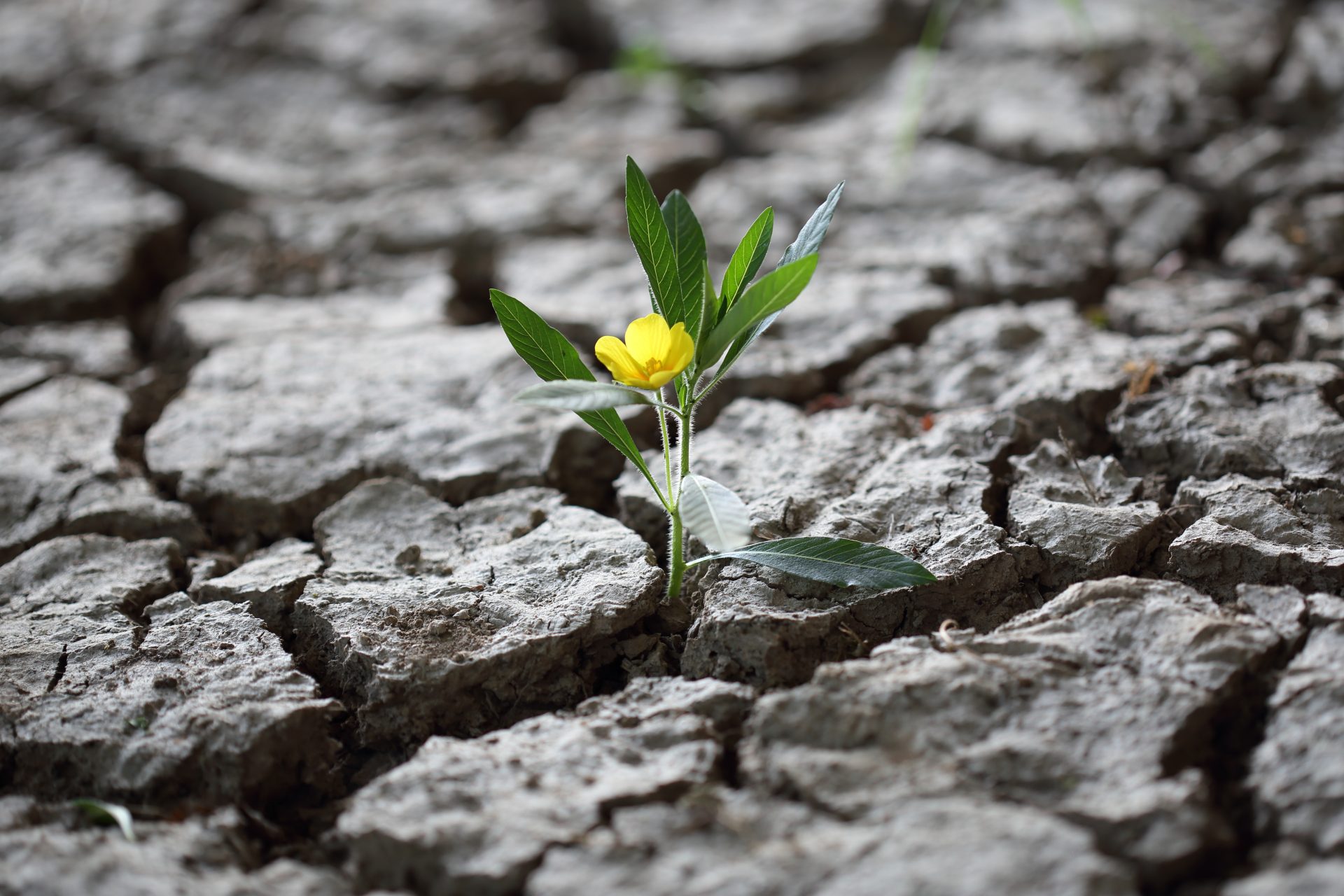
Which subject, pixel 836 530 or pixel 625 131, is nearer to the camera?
pixel 836 530

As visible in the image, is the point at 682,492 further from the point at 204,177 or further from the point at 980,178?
the point at 204,177

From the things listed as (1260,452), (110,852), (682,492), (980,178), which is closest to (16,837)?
(110,852)

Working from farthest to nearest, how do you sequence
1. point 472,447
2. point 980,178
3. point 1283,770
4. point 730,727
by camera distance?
point 980,178
point 472,447
point 730,727
point 1283,770

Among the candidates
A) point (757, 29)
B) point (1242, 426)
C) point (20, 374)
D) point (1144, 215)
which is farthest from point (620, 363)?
point (757, 29)

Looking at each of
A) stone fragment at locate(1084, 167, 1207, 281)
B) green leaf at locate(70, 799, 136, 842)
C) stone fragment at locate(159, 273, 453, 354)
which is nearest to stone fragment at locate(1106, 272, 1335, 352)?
stone fragment at locate(1084, 167, 1207, 281)

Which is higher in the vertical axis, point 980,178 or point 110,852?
point 980,178

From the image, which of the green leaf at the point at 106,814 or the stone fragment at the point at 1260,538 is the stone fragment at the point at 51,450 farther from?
the stone fragment at the point at 1260,538

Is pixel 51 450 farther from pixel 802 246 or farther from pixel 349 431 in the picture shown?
pixel 802 246
